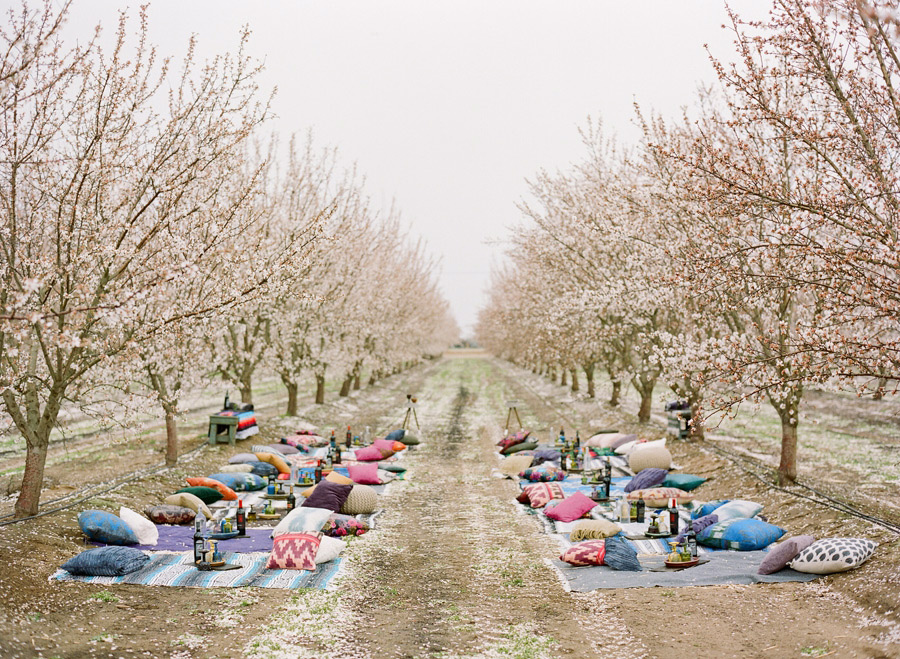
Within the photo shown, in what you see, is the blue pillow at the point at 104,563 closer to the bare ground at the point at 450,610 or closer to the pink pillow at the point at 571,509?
the bare ground at the point at 450,610

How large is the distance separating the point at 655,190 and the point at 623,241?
3004 millimetres

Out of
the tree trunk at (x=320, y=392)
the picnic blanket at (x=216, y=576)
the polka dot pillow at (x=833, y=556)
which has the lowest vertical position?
the picnic blanket at (x=216, y=576)

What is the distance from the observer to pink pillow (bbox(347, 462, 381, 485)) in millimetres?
15953

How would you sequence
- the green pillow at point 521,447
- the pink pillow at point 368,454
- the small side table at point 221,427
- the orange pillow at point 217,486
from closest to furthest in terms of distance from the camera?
1. the orange pillow at point 217,486
2. the pink pillow at point 368,454
3. the small side table at point 221,427
4. the green pillow at point 521,447

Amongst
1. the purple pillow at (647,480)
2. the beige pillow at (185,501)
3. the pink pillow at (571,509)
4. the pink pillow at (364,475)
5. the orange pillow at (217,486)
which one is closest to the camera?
the pink pillow at (571,509)

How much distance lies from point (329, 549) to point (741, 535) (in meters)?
5.77

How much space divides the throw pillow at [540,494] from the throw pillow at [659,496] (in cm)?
134

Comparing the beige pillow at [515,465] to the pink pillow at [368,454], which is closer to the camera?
the beige pillow at [515,465]

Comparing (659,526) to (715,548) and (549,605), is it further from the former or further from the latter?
(549,605)

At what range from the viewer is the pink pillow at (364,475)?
628 inches

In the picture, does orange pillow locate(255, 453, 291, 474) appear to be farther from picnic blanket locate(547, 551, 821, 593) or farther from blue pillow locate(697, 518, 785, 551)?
blue pillow locate(697, 518, 785, 551)

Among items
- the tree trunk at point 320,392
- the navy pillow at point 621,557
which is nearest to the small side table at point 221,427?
the tree trunk at point 320,392

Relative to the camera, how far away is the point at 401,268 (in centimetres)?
4403

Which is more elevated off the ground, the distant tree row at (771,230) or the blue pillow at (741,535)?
the distant tree row at (771,230)
